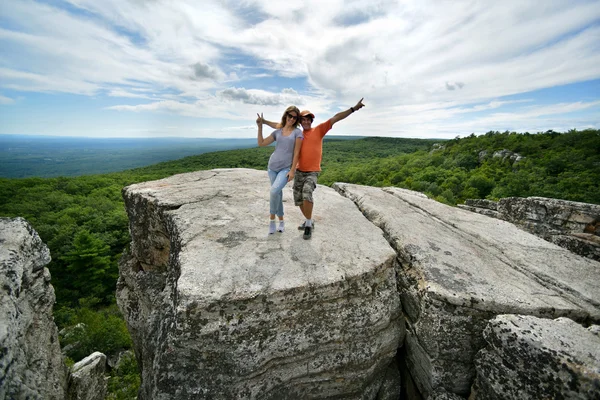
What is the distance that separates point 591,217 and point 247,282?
466 inches

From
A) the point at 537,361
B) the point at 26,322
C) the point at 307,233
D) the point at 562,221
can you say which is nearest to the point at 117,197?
the point at 26,322

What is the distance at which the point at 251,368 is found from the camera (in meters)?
4.13

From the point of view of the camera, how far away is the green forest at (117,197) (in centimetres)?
2469

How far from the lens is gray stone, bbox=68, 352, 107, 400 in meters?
6.64

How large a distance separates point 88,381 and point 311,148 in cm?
908

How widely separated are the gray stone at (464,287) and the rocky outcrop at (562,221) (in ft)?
4.36

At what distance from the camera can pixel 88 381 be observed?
25.0 ft

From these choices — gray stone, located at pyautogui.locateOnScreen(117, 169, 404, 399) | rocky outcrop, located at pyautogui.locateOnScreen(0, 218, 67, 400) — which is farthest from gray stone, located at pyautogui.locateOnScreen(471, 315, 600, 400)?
rocky outcrop, located at pyautogui.locateOnScreen(0, 218, 67, 400)

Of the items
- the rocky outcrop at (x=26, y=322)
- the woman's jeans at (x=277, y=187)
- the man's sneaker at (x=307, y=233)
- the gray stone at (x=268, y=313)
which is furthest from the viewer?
the man's sneaker at (x=307, y=233)

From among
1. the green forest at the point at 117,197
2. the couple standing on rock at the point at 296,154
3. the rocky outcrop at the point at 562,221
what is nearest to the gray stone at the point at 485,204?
the rocky outcrop at the point at 562,221

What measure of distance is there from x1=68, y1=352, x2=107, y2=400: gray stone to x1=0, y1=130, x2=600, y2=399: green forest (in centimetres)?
1065

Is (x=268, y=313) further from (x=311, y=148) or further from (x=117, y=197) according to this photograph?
(x=117, y=197)

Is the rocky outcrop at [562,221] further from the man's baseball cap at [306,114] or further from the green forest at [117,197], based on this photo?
the green forest at [117,197]

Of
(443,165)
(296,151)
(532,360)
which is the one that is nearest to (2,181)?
(296,151)
